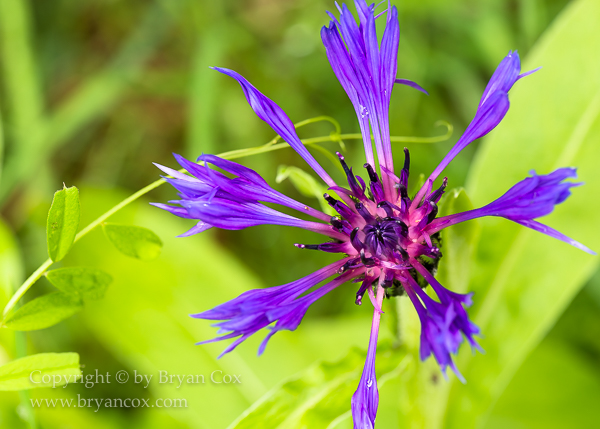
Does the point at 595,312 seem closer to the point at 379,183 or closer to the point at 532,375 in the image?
the point at 532,375

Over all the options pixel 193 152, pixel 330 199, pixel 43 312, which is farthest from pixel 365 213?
pixel 193 152

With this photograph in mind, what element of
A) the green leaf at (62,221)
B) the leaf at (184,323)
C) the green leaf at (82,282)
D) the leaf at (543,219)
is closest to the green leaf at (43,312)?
the green leaf at (82,282)

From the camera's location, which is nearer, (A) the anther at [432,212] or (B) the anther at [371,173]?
(A) the anther at [432,212]

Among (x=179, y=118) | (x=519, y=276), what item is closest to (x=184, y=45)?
(x=179, y=118)

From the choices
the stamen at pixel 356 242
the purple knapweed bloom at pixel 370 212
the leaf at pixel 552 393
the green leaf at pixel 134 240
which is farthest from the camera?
the leaf at pixel 552 393

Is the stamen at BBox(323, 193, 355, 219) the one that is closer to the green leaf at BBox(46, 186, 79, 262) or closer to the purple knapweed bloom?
the purple knapweed bloom

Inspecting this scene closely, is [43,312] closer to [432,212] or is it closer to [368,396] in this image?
[368,396]

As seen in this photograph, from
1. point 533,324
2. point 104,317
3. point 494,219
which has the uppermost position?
point 494,219

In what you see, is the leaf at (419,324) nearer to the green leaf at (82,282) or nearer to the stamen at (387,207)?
the stamen at (387,207)
